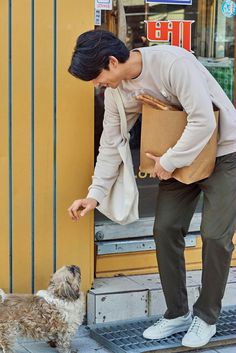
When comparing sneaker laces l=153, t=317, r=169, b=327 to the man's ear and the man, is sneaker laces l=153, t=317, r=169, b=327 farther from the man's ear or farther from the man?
the man's ear

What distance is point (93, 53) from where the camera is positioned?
3439mm

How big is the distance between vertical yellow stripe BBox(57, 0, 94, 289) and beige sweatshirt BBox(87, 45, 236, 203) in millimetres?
345

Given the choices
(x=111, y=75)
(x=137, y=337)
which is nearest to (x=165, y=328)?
(x=137, y=337)

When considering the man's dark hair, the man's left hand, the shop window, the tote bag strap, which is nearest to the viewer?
the man's dark hair

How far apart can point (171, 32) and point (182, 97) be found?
1.24 m

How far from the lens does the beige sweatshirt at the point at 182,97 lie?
3.52 m

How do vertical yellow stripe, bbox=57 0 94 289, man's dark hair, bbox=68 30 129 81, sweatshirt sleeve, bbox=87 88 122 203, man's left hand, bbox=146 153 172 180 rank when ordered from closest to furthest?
man's dark hair, bbox=68 30 129 81 → man's left hand, bbox=146 153 172 180 → sweatshirt sleeve, bbox=87 88 122 203 → vertical yellow stripe, bbox=57 0 94 289

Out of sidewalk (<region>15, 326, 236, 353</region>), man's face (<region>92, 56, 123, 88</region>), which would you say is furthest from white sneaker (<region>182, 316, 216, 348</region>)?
man's face (<region>92, 56, 123, 88</region>)

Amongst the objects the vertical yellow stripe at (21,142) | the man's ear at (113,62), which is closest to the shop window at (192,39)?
the vertical yellow stripe at (21,142)

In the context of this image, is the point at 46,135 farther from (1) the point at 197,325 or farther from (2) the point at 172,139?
(1) the point at 197,325

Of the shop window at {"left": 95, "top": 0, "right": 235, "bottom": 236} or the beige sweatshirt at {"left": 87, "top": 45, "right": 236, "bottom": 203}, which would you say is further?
the shop window at {"left": 95, "top": 0, "right": 235, "bottom": 236}

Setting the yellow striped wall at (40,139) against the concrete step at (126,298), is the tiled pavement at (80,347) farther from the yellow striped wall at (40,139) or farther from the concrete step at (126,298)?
the yellow striped wall at (40,139)

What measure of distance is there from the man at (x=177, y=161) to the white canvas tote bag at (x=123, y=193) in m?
0.05

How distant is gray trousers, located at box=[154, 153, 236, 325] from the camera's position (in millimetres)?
3809
